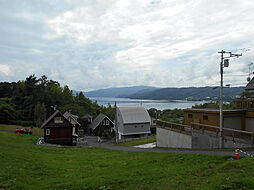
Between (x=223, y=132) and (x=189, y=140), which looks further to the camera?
(x=189, y=140)

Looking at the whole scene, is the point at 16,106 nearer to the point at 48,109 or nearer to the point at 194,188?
the point at 48,109

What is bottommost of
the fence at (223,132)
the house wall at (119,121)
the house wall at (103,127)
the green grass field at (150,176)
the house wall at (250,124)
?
the house wall at (103,127)

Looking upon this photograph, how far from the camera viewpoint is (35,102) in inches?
2498

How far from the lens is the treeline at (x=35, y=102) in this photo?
55481 millimetres

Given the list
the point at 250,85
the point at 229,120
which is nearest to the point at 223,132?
the point at 229,120

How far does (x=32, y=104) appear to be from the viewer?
62.3 m

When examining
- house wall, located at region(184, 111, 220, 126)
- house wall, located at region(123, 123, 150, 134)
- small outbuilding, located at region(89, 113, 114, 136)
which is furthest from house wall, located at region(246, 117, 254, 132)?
small outbuilding, located at region(89, 113, 114, 136)

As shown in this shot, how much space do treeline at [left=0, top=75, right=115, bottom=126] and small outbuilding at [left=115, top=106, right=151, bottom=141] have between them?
2168 cm

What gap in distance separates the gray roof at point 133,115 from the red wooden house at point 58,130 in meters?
12.8

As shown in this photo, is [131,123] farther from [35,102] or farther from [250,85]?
[35,102]

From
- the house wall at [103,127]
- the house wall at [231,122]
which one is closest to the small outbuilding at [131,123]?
the house wall at [103,127]

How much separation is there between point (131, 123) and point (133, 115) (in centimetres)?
221

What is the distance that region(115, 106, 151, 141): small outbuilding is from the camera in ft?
142

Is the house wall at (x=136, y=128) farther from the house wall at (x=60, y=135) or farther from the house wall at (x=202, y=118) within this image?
the house wall at (x=202, y=118)
